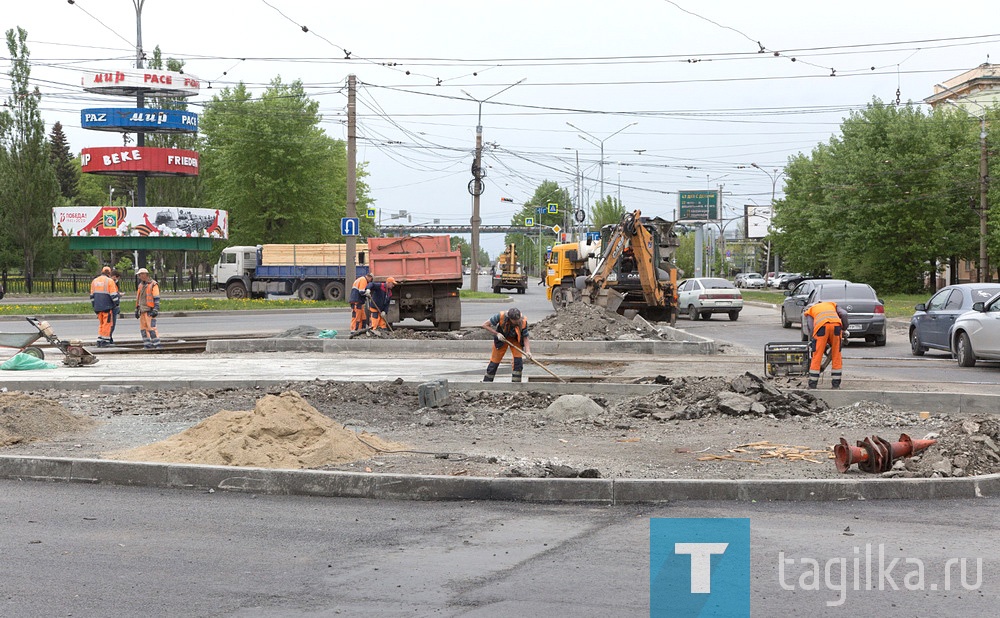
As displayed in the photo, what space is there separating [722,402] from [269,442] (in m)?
5.21

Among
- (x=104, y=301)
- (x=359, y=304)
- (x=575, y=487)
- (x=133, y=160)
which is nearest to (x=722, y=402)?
(x=575, y=487)

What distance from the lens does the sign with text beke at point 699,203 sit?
90.6 m

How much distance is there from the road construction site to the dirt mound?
0.03 m

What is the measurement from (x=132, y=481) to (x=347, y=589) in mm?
3697

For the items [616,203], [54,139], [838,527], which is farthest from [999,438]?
[54,139]

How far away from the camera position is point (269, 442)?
9.22 meters

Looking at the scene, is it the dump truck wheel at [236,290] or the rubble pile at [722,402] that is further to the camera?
the dump truck wheel at [236,290]

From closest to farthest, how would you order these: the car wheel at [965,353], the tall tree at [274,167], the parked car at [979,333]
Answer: the parked car at [979,333], the car wheel at [965,353], the tall tree at [274,167]

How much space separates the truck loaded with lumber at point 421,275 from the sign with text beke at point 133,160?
31.5 meters

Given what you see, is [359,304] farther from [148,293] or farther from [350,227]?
[350,227]

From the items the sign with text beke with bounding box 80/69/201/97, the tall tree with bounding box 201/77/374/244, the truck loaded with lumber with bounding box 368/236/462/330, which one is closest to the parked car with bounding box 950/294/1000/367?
the truck loaded with lumber with bounding box 368/236/462/330

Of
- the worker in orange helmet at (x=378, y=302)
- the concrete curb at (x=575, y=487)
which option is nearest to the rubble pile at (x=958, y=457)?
the concrete curb at (x=575, y=487)

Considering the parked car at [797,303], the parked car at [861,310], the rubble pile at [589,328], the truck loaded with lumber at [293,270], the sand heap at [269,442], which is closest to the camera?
the sand heap at [269,442]

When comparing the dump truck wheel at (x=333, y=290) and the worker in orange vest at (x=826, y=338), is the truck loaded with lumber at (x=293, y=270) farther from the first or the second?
the worker in orange vest at (x=826, y=338)
